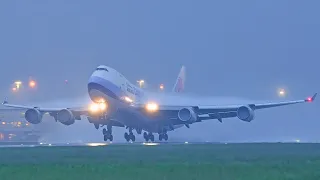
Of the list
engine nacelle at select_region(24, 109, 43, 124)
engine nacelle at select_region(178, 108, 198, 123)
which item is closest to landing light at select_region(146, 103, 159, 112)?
engine nacelle at select_region(178, 108, 198, 123)

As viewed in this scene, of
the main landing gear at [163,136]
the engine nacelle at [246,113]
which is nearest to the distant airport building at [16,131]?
the main landing gear at [163,136]

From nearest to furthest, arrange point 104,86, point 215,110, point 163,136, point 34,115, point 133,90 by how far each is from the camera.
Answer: point 104,86 → point 34,115 → point 133,90 → point 215,110 → point 163,136

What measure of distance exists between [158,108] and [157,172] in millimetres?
61389

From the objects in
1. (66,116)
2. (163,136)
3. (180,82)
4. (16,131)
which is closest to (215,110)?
(163,136)

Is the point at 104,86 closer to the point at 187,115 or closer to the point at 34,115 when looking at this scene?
the point at 34,115

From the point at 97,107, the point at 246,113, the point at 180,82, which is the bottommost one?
the point at 246,113

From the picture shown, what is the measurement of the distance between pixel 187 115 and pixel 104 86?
12.4 m

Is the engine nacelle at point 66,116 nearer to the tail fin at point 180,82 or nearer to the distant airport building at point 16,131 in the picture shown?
the distant airport building at point 16,131

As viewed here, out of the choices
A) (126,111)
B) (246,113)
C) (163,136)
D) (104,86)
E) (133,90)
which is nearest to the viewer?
(104,86)

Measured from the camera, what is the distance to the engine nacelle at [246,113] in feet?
293

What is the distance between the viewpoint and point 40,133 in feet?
414

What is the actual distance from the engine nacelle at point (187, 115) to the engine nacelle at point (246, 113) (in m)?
5.67

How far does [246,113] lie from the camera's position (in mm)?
89875

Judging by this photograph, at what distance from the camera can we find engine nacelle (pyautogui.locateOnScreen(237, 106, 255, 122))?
89.4m
